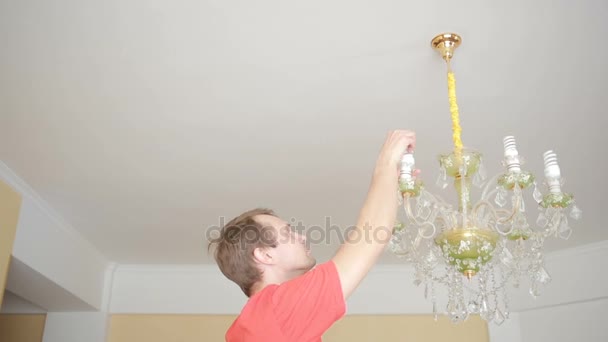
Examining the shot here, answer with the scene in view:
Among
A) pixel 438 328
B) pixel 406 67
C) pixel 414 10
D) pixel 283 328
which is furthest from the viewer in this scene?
pixel 438 328

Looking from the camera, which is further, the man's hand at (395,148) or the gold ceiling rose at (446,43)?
the gold ceiling rose at (446,43)

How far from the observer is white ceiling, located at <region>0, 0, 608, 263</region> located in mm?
2004

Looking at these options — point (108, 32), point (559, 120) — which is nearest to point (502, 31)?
point (559, 120)

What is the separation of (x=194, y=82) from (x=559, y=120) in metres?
1.52

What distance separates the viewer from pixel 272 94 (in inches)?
94.7

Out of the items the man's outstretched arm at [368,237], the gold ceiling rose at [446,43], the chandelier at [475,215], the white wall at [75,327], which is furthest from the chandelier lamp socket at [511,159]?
the white wall at [75,327]

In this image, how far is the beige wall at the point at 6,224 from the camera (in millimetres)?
2924

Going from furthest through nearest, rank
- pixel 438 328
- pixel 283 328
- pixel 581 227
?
pixel 438 328
pixel 581 227
pixel 283 328

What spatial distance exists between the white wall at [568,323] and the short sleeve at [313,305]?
318cm

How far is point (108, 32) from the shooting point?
206cm

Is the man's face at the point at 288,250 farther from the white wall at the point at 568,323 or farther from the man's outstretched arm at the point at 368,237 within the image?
the white wall at the point at 568,323

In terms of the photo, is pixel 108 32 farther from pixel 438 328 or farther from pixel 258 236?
pixel 438 328

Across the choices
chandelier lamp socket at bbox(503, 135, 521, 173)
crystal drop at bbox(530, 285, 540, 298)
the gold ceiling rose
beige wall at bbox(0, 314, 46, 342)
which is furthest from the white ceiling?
beige wall at bbox(0, 314, 46, 342)

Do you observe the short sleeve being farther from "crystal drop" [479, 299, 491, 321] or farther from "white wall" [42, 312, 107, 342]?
"white wall" [42, 312, 107, 342]
